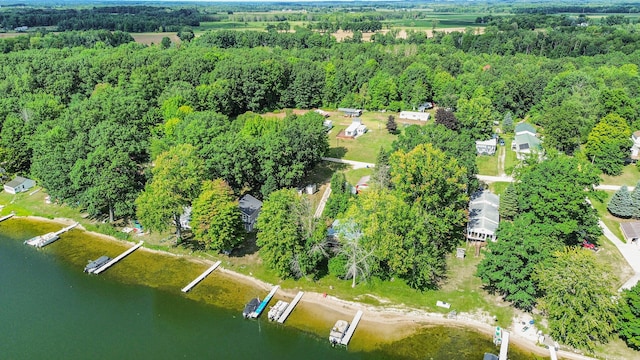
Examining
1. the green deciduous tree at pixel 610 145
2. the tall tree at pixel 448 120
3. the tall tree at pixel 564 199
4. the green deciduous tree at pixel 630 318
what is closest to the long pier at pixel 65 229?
the tall tree at pixel 564 199

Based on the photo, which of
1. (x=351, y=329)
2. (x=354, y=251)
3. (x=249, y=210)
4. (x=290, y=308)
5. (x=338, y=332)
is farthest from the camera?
(x=249, y=210)

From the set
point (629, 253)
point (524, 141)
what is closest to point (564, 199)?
point (629, 253)

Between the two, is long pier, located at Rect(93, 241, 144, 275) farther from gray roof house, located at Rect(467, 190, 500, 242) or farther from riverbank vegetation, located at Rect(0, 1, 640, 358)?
gray roof house, located at Rect(467, 190, 500, 242)

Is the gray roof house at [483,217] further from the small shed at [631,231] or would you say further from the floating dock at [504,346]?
the small shed at [631,231]

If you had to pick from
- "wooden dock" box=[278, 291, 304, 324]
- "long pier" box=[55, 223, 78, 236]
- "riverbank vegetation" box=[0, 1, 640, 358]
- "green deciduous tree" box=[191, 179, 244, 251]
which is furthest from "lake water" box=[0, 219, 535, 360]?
"riverbank vegetation" box=[0, 1, 640, 358]

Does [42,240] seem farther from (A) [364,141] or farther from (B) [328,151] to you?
(A) [364,141]

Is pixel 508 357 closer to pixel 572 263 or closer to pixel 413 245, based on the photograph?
pixel 572 263
